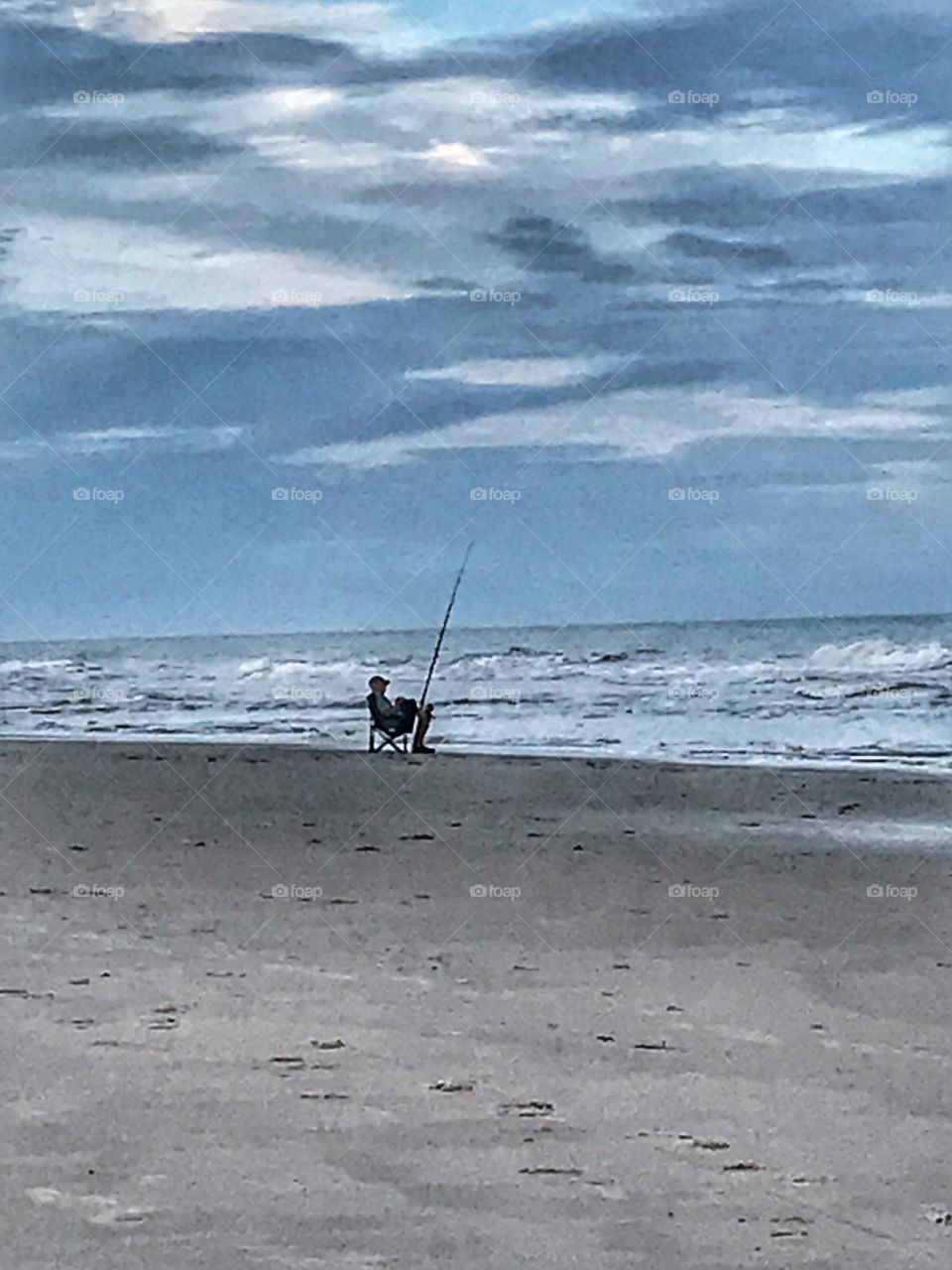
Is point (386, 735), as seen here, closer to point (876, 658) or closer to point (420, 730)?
point (420, 730)

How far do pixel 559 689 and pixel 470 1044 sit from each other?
826 centimetres

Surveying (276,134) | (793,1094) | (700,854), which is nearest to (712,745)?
(700,854)

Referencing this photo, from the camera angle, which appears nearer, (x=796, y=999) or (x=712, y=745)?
(x=796, y=999)

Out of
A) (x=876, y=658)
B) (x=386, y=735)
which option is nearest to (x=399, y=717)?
(x=386, y=735)

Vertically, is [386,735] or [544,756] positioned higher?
[386,735]

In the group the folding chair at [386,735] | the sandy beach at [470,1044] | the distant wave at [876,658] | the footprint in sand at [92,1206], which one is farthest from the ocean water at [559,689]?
the footprint in sand at [92,1206]

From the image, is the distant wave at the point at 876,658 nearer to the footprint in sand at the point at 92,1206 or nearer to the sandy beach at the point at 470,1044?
the sandy beach at the point at 470,1044

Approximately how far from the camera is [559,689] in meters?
10.5

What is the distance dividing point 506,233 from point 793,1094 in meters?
6.96

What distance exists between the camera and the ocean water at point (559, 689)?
771cm

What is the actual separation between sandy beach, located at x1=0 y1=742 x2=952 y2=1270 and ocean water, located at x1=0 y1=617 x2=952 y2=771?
3129mm

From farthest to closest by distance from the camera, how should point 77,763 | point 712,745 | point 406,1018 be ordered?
point 712,745, point 77,763, point 406,1018

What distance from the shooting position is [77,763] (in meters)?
5.90

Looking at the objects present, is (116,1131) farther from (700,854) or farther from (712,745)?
(712,745)
